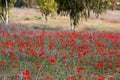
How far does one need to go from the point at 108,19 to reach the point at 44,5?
22.5 meters

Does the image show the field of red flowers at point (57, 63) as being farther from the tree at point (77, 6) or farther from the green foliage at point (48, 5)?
the green foliage at point (48, 5)

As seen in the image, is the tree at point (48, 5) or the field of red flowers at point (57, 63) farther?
the tree at point (48, 5)

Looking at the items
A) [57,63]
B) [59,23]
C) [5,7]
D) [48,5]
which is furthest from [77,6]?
[57,63]

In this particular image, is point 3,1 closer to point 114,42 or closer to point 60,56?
point 114,42

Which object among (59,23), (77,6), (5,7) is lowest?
(59,23)

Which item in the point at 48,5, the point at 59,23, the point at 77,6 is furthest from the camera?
the point at 59,23

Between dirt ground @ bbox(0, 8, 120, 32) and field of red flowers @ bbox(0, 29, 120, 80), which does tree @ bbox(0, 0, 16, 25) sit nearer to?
dirt ground @ bbox(0, 8, 120, 32)

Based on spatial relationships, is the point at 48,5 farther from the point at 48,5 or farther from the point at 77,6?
the point at 77,6

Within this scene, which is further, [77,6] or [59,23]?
[59,23]

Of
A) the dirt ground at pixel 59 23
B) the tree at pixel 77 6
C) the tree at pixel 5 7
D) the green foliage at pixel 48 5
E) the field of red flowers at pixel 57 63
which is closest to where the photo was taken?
the field of red flowers at pixel 57 63

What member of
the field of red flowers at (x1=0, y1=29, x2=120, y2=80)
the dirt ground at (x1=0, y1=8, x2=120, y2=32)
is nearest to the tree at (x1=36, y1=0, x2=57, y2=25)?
the dirt ground at (x1=0, y1=8, x2=120, y2=32)

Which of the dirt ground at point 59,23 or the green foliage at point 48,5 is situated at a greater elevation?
the green foliage at point 48,5

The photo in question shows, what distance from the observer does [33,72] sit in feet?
27.9

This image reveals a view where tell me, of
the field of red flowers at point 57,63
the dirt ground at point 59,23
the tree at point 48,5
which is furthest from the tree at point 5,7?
the field of red flowers at point 57,63
